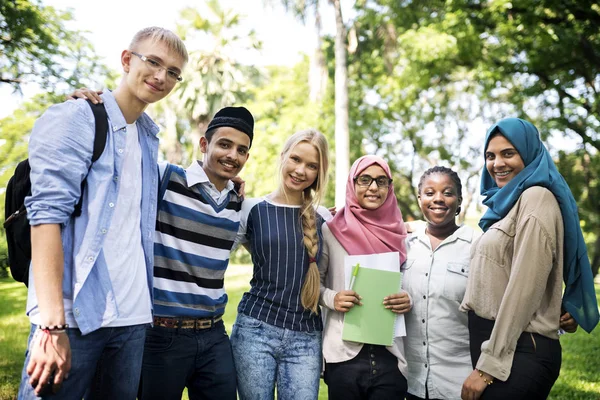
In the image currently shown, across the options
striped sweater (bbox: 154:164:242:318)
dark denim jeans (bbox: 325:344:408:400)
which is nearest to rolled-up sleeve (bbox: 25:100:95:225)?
striped sweater (bbox: 154:164:242:318)

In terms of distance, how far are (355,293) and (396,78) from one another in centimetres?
1419

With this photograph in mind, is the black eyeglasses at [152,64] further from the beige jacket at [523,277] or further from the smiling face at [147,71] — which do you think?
the beige jacket at [523,277]

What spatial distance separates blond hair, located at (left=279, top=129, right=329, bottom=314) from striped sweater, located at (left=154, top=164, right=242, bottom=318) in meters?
0.44

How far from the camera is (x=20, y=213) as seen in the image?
80.0 inches

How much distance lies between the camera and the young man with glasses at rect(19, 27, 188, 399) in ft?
6.27

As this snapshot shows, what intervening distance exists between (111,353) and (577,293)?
2.21m

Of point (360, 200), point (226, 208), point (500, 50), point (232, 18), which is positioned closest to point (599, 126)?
point (500, 50)

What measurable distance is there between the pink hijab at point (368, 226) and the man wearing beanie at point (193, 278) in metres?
0.65

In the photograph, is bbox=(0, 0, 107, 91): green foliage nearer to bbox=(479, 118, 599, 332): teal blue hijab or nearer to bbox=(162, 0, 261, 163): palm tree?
bbox=(479, 118, 599, 332): teal blue hijab

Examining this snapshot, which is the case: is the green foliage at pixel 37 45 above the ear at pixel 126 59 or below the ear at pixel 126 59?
above

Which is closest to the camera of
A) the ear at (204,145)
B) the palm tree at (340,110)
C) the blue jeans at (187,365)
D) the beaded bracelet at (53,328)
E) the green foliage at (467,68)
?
the beaded bracelet at (53,328)

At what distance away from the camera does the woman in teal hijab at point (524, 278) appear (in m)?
2.42

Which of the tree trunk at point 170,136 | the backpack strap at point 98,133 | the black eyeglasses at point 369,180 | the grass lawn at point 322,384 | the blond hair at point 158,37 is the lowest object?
the grass lawn at point 322,384

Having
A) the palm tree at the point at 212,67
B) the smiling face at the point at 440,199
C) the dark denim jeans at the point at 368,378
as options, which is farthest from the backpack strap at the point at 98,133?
the palm tree at the point at 212,67
